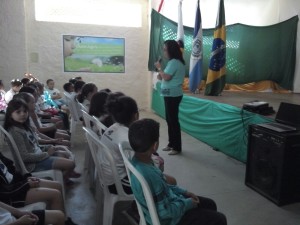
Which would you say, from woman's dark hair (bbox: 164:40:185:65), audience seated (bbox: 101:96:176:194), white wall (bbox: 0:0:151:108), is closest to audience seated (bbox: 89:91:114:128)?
audience seated (bbox: 101:96:176:194)

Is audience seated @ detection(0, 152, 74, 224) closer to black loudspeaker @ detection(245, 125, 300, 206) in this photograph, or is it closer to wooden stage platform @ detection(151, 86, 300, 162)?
black loudspeaker @ detection(245, 125, 300, 206)

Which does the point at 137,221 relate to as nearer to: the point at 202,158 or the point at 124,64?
the point at 202,158

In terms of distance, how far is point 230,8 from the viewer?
6637 mm

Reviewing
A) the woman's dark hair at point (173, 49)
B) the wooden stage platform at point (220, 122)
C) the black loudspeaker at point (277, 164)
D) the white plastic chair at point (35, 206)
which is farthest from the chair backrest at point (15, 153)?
the wooden stage platform at point (220, 122)

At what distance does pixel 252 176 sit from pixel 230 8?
5089 mm

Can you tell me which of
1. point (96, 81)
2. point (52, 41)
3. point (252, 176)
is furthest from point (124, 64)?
A: point (252, 176)

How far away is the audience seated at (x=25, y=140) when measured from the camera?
1.95 m

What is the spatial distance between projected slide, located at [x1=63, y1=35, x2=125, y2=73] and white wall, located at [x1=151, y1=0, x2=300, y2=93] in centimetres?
127

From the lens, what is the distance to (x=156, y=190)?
1221 millimetres

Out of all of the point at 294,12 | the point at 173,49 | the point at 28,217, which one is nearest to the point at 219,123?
the point at 173,49

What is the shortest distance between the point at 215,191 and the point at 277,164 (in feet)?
1.93

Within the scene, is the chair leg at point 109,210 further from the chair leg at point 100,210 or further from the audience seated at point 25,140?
the audience seated at point 25,140

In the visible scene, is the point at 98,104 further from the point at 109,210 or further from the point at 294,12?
the point at 294,12

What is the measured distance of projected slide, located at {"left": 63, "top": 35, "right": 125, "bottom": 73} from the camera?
623 centimetres
